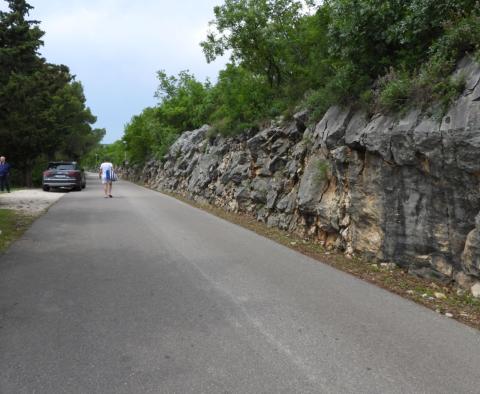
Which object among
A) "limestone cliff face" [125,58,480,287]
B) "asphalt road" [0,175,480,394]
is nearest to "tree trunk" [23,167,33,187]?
"limestone cliff face" [125,58,480,287]

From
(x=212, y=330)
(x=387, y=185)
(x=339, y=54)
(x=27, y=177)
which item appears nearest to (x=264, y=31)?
(x=339, y=54)

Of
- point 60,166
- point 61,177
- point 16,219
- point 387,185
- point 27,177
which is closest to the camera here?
point 387,185

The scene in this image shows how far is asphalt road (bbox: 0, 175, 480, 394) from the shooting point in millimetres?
3066

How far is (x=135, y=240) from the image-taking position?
8406 millimetres

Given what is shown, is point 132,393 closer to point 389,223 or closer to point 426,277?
point 426,277

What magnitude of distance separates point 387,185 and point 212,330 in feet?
14.4

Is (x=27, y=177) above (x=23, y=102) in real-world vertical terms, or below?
below

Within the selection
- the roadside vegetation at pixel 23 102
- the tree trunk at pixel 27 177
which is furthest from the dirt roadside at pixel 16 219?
the tree trunk at pixel 27 177

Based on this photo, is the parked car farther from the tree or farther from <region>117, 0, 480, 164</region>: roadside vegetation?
the tree

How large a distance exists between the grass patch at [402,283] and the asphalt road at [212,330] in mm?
269

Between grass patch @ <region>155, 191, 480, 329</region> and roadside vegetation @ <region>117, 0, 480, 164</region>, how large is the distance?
257 centimetres

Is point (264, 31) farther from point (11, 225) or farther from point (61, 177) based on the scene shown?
point (61, 177)

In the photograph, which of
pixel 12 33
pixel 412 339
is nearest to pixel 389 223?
pixel 412 339

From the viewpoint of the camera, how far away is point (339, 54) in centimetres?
877
